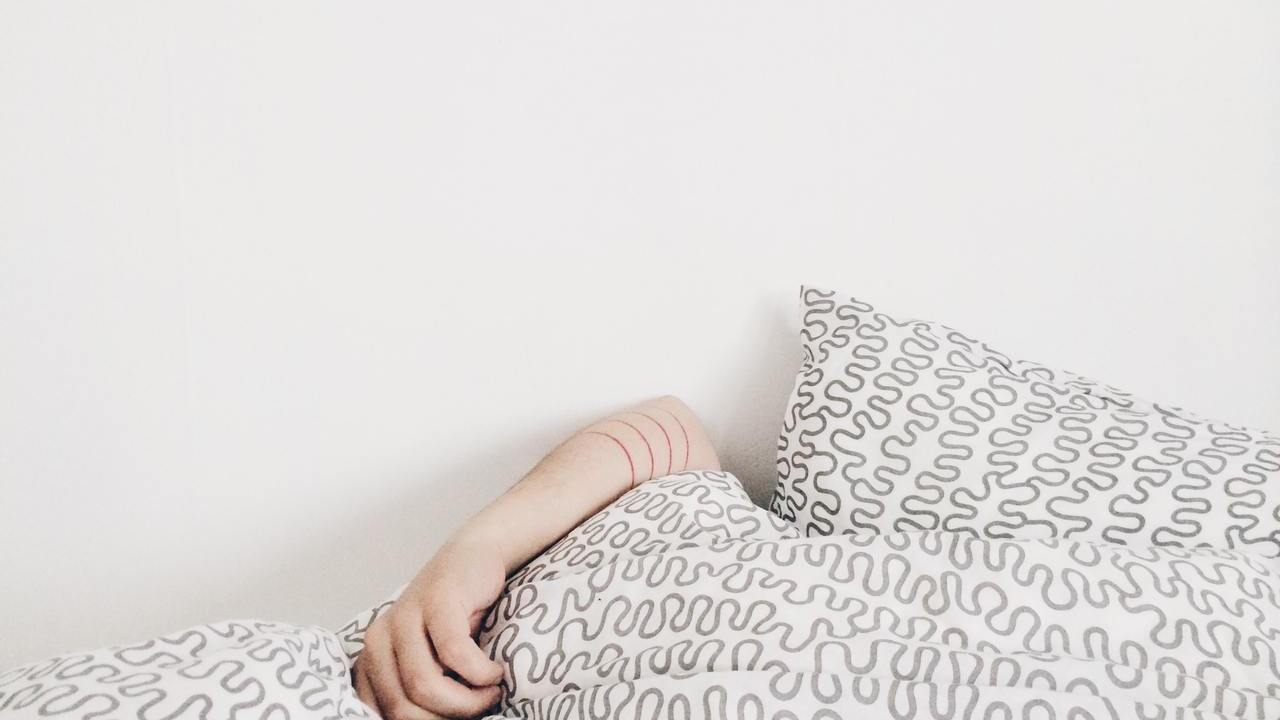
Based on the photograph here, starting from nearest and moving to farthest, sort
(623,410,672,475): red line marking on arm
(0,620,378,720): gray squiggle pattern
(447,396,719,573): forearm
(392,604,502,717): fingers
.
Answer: (0,620,378,720): gray squiggle pattern
(392,604,502,717): fingers
(447,396,719,573): forearm
(623,410,672,475): red line marking on arm

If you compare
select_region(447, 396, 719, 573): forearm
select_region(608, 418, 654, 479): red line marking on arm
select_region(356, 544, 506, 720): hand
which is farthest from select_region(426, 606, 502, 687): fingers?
select_region(608, 418, 654, 479): red line marking on arm

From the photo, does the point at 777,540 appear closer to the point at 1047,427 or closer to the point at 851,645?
the point at 851,645

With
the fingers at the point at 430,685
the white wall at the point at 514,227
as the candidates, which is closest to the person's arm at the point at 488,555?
the fingers at the point at 430,685

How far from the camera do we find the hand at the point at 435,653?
31.6 inches

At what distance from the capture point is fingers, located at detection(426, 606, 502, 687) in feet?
2.63

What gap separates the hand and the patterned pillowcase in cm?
35

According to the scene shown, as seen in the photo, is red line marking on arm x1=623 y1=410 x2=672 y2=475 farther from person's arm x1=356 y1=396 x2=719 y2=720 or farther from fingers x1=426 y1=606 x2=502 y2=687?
fingers x1=426 y1=606 x2=502 y2=687

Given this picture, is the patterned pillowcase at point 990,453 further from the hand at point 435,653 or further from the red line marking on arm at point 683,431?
the hand at point 435,653

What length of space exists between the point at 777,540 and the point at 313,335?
0.62m

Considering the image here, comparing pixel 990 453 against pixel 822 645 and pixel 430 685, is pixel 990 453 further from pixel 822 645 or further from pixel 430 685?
pixel 430 685

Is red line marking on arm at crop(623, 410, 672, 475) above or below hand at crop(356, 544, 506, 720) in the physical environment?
above

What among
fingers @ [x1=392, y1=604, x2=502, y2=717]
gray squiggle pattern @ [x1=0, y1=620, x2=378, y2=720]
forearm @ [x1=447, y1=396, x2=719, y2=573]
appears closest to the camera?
gray squiggle pattern @ [x1=0, y1=620, x2=378, y2=720]

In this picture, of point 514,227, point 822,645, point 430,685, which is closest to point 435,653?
point 430,685

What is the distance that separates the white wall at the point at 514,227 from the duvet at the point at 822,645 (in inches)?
14.4
